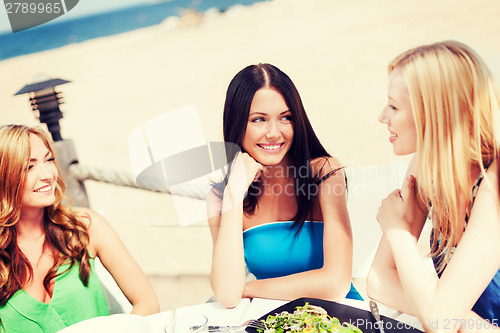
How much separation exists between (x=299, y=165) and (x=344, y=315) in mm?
781

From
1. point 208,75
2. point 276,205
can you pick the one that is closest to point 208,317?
point 276,205

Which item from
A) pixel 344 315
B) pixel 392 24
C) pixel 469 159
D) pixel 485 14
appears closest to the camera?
pixel 469 159

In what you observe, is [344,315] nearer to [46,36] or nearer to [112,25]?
[46,36]

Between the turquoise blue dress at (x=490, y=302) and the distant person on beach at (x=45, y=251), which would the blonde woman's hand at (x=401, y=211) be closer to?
the turquoise blue dress at (x=490, y=302)

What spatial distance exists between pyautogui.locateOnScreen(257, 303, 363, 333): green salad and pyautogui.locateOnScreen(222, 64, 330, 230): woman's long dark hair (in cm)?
64

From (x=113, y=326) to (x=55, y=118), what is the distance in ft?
6.88

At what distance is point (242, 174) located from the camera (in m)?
1.74

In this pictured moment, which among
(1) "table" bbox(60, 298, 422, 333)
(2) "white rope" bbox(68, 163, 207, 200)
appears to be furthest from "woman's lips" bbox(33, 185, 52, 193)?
(2) "white rope" bbox(68, 163, 207, 200)

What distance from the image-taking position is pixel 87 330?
1.33m

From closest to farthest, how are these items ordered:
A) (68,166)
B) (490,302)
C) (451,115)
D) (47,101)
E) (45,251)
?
(451,115) < (490,302) < (45,251) < (47,101) < (68,166)

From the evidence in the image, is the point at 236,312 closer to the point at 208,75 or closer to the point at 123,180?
the point at 123,180

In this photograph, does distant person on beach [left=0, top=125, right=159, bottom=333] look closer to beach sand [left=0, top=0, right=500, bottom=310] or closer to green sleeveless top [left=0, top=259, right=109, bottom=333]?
green sleeveless top [left=0, top=259, right=109, bottom=333]

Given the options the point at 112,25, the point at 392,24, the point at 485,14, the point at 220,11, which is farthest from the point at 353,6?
the point at 112,25

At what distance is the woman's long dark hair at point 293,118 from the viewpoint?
1.72 metres
